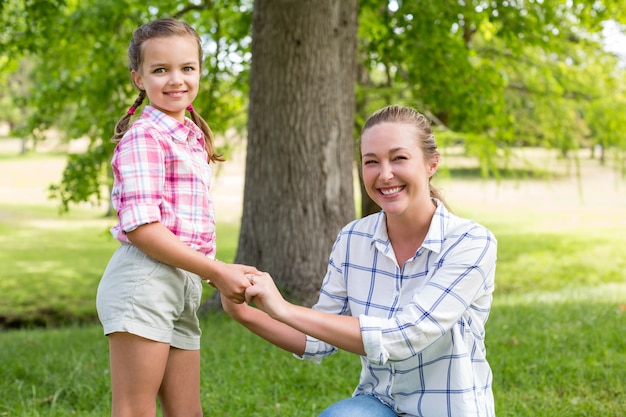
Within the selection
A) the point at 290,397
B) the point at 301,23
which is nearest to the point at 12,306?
the point at 301,23

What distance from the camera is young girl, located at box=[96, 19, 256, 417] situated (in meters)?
2.26

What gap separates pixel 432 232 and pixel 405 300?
9.3 inches

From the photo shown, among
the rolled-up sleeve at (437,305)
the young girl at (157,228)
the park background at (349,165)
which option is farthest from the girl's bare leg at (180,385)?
the park background at (349,165)

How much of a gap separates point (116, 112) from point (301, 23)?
4101mm

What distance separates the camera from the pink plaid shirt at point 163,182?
2256 millimetres

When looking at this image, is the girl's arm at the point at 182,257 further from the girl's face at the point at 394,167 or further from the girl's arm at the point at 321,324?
the girl's face at the point at 394,167

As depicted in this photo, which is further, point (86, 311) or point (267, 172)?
point (86, 311)

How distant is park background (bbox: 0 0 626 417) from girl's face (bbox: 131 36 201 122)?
59cm

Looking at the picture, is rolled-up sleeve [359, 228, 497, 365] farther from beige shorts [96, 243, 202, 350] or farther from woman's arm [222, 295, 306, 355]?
beige shorts [96, 243, 202, 350]

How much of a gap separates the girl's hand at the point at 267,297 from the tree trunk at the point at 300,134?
3.60 metres

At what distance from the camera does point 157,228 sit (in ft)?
7.34

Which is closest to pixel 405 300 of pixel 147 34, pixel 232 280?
pixel 232 280

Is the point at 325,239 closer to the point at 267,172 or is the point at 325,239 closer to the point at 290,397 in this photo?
the point at 267,172

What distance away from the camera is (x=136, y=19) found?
9305 mm
